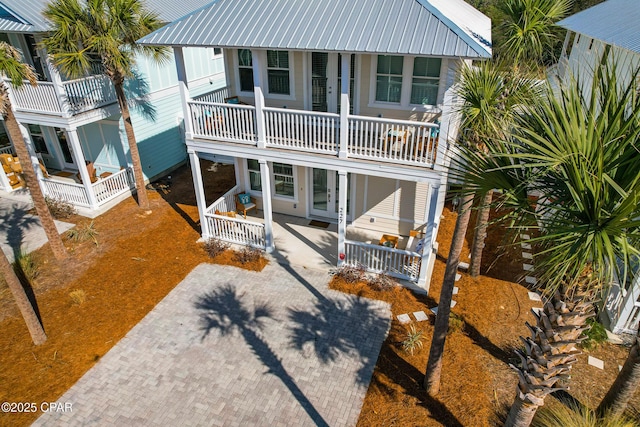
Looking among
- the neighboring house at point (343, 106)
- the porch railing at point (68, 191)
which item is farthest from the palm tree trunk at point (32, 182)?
the neighboring house at point (343, 106)

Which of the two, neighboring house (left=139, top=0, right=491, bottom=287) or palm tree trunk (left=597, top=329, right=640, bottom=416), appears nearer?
palm tree trunk (left=597, top=329, right=640, bottom=416)

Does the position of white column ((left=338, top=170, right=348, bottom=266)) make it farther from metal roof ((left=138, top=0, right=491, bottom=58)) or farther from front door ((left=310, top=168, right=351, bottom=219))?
metal roof ((left=138, top=0, right=491, bottom=58))

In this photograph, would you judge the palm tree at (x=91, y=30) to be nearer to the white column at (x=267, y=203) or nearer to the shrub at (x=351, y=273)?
the white column at (x=267, y=203)

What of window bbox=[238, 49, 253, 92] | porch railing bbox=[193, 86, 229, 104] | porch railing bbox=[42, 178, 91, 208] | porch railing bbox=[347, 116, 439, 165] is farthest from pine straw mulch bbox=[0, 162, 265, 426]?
window bbox=[238, 49, 253, 92]

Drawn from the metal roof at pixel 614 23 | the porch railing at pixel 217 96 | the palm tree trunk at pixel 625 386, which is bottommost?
the palm tree trunk at pixel 625 386

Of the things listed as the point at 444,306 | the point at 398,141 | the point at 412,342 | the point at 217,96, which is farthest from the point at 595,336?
the point at 217,96

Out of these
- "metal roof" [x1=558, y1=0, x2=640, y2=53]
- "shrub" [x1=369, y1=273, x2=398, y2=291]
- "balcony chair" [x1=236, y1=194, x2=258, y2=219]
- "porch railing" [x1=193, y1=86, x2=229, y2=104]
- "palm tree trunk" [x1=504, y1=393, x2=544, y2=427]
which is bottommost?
"shrub" [x1=369, y1=273, x2=398, y2=291]
